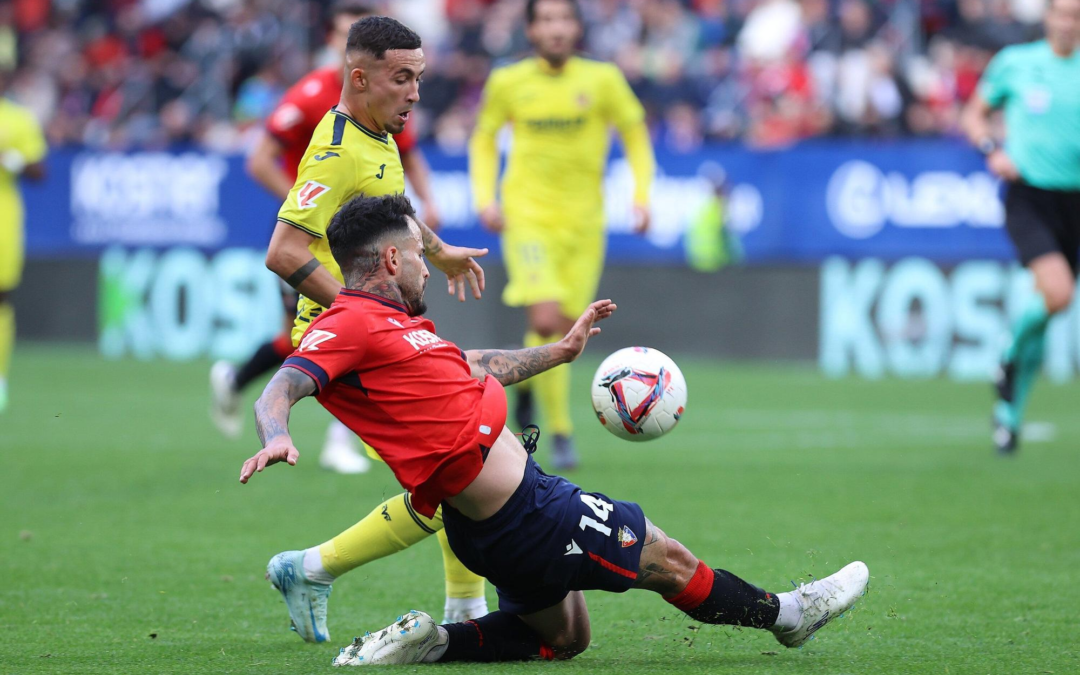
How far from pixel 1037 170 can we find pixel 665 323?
746 centimetres

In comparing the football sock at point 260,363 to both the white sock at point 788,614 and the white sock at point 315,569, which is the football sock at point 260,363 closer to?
the white sock at point 315,569

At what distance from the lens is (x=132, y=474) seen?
8.47 metres

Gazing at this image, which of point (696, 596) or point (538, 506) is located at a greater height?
point (538, 506)

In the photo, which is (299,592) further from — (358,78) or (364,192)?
(358,78)

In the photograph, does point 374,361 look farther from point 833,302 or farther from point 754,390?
point 833,302

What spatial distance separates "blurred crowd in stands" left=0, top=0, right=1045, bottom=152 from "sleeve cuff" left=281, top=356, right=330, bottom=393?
1303cm

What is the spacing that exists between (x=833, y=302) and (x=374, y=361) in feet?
39.1

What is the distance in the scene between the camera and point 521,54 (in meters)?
19.3

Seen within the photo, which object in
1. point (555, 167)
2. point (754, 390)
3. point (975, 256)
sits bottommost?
point (754, 390)

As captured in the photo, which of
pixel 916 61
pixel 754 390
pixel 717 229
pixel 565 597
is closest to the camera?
pixel 565 597

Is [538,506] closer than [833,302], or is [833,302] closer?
[538,506]

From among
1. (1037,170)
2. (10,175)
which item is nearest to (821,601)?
(1037,170)

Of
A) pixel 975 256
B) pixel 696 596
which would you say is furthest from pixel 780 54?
pixel 696 596

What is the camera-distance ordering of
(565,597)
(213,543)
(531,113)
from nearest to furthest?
(565,597) → (213,543) → (531,113)
